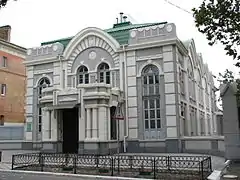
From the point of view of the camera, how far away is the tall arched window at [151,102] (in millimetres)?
22938

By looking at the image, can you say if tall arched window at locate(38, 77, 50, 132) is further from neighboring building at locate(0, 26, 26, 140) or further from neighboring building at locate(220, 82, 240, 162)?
neighboring building at locate(220, 82, 240, 162)

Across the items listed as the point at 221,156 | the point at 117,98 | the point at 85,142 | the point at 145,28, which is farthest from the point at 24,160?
the point at 145,28

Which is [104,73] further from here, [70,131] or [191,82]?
[191,82]

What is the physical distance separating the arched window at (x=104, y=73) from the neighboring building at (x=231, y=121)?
414 inches

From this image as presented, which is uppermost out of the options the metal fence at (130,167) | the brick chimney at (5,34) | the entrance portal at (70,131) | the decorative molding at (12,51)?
the brick chimney at (5,34)

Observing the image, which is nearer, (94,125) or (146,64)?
(94,125)

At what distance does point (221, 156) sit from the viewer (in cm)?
1947

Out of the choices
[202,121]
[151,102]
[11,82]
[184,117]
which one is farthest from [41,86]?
[202,121]

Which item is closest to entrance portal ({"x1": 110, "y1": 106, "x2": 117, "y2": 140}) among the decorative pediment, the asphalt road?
the decorative pediment

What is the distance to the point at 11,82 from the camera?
131ft

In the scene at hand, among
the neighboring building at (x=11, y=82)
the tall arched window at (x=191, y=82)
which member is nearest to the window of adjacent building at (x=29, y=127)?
the neighboring building at (x=11, y=82)

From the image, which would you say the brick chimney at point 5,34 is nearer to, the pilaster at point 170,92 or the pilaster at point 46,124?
the pilaster at point 46,124

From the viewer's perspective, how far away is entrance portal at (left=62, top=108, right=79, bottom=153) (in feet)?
80.4

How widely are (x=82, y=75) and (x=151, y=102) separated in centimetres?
655
